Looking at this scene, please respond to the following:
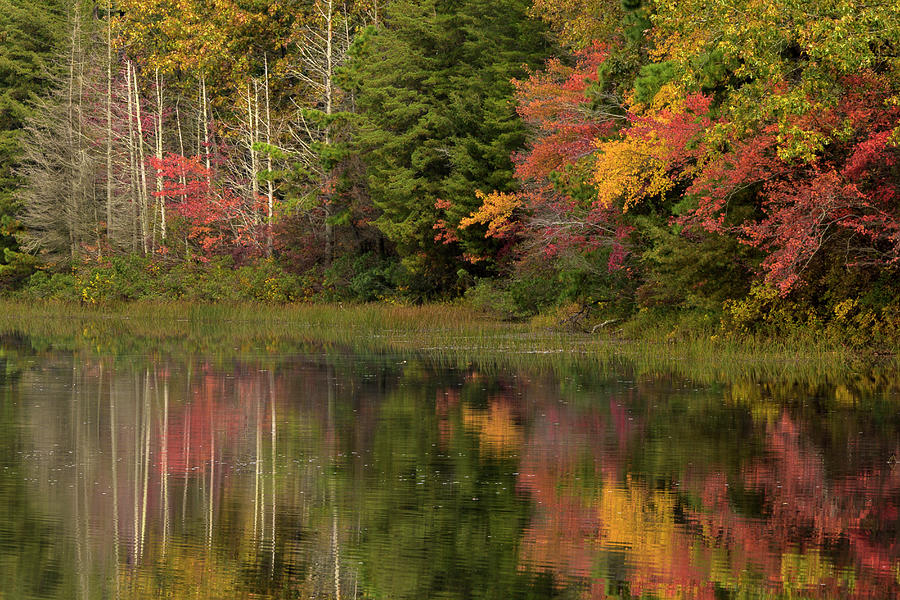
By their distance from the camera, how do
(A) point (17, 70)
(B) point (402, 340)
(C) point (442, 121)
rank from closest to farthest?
(B) point (402, 340) < (C) point (442, 121) < (A) point (17, 70)

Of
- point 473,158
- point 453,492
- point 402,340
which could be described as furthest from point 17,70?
point 453,492

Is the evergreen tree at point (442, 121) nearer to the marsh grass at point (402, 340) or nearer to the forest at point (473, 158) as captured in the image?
the forest at point (473, 158)

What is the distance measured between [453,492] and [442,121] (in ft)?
128

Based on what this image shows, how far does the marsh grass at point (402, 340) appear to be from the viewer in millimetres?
30500

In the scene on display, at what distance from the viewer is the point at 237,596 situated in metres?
10.0

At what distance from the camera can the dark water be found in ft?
35.1

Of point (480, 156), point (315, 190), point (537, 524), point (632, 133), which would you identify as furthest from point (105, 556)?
point (315, 190)

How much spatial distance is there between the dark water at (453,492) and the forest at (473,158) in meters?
5.52

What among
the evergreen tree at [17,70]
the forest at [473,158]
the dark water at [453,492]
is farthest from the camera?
the evergreen tree at [17,70]

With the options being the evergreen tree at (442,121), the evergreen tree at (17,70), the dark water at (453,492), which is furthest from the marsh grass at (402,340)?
the evergreen tree at (17,70)

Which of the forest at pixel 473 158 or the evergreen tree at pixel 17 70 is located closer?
the forest at pixel 473 158

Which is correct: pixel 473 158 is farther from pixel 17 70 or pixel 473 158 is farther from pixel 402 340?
pixel 17 70

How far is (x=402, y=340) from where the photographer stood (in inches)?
1591

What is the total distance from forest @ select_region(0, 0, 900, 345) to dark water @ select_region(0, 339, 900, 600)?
552cm
